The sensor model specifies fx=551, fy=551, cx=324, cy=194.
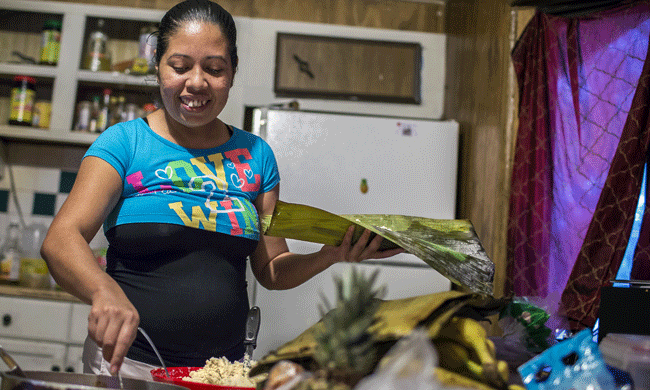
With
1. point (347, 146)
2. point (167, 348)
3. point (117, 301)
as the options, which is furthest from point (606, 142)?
point (117, 301)

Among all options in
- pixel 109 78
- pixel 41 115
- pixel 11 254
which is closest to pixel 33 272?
pixel 11 254

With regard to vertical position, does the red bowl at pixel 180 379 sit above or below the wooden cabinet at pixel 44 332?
above

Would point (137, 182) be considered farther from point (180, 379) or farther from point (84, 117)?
point (84, 117)

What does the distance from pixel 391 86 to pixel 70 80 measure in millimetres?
1533

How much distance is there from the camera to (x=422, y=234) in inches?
26.0

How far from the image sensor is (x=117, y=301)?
0.61 metres

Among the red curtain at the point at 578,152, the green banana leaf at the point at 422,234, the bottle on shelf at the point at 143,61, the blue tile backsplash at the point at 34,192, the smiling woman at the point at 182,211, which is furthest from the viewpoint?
the blue tile backsplash at the point at 34,192

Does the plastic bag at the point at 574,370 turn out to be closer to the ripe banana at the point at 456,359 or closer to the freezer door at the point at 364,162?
the ripe banana at the point at 456,359

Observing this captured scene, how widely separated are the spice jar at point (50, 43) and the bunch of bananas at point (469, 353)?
8.79ft

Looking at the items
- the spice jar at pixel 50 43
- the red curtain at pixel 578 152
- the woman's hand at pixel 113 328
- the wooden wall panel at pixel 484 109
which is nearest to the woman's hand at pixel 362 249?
the woman's hand at pixel 113 328

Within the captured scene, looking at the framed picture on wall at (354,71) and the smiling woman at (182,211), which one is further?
the framed picture on wall at (354,71)

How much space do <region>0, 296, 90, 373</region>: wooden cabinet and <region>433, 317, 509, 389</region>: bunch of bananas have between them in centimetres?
215

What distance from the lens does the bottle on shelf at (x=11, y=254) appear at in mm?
2537

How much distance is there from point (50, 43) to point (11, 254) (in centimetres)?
102
